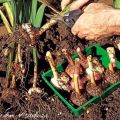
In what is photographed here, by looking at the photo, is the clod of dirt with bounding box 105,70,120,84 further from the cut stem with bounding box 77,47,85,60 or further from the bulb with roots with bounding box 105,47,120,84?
the cut stem with bounding box 77,47,85,60

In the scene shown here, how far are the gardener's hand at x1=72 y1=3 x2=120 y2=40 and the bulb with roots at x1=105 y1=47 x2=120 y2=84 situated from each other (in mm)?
178

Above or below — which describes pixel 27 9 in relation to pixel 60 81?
above

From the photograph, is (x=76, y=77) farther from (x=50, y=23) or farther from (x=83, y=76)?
(x=50, y=23)

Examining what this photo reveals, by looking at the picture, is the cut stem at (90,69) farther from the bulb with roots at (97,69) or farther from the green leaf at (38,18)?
the green leaf at (38,18)

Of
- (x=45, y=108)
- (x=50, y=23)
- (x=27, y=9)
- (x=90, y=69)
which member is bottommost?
(x=45, y=108)

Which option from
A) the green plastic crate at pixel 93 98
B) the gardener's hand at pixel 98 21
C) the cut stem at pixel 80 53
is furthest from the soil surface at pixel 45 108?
the gardener's hand at pixel 98 21

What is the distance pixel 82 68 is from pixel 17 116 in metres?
0.40

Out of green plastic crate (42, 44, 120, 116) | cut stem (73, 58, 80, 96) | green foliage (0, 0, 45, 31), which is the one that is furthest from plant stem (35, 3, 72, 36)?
cut stem (73, 58, 80, 96)

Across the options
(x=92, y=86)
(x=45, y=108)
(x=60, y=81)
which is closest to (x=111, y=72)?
(x=92, y=86)

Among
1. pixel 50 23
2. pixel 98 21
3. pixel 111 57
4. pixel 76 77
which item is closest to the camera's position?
pixel 76 77

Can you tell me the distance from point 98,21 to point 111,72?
0.28 m

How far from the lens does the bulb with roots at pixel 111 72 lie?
1579mm

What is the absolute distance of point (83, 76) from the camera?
163cm

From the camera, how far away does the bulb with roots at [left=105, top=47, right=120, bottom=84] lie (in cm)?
158
